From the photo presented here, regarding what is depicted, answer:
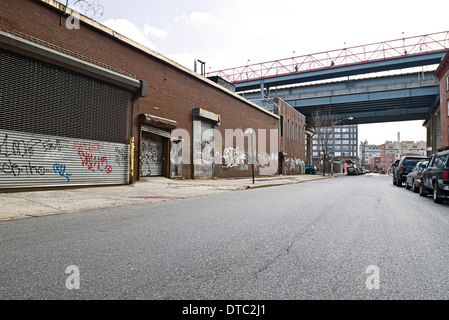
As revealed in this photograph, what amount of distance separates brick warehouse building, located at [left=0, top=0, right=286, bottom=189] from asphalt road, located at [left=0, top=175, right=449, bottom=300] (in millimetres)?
6280

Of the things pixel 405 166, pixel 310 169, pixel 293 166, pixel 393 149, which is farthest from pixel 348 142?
pixel 405 166

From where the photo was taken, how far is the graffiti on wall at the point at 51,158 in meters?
10.5

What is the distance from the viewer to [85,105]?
13.3m

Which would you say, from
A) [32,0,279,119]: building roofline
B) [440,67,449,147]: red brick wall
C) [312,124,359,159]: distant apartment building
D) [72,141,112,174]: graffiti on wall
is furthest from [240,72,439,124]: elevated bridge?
[312,124,359,159]: distant apartment building

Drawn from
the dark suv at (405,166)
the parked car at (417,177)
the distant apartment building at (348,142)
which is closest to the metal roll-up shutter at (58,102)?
the parked car at (417,177)

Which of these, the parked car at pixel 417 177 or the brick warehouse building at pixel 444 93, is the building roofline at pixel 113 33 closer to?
the parked car at pixel 417 177

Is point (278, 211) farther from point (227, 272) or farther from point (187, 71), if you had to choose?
point (187, 71)

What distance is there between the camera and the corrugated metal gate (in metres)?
10.6

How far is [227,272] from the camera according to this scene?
3.08 metres

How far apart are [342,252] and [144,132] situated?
1540 cm

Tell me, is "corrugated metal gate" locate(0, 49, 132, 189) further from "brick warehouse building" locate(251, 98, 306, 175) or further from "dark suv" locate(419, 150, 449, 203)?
"brick warehouse building" locate(251, 98, 306, 175)

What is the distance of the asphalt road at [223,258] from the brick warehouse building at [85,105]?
6280 mm

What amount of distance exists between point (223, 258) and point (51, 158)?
1082cm

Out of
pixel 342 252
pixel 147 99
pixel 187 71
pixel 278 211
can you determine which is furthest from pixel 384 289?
pixel 187 71
